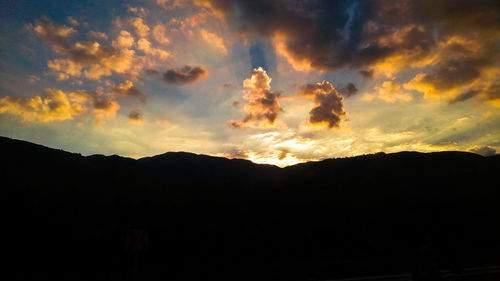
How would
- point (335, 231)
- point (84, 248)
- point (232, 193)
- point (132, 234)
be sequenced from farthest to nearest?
point (232, 193)
point (335, 231)
point (84, 248)
point (132, 234)

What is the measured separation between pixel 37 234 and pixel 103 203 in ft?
29.4

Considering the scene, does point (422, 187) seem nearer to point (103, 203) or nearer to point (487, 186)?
point (487, 186)

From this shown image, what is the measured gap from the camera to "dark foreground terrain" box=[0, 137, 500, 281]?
1444cm

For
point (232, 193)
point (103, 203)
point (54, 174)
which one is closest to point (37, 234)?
point (103, 203)

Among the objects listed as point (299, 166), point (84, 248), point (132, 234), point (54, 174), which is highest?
point (299, 166)

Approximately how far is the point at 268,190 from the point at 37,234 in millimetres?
34910

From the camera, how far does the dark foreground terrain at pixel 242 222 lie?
47.4 ft

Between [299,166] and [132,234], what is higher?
[299,166]

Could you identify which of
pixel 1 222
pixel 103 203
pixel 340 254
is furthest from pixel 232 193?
pixel 1 222

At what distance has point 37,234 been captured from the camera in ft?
102

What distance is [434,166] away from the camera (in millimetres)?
66688

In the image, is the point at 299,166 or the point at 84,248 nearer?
the point at 84,248

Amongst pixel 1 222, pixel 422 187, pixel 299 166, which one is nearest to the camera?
pixel 1 222

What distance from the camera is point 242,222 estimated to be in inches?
1357
